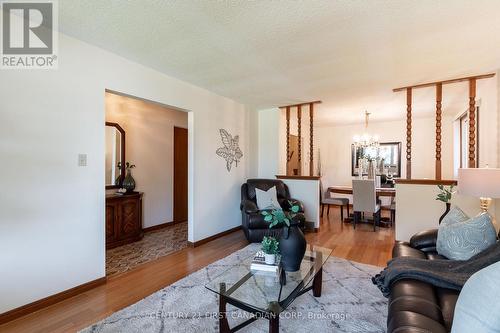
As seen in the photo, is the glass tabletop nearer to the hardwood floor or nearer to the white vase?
the white vase

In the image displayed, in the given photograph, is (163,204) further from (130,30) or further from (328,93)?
(328,93)

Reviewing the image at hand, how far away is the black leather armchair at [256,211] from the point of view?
141 inches

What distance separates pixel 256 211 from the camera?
3711 millimetres

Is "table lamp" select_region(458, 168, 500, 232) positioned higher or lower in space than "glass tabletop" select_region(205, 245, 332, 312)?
higher

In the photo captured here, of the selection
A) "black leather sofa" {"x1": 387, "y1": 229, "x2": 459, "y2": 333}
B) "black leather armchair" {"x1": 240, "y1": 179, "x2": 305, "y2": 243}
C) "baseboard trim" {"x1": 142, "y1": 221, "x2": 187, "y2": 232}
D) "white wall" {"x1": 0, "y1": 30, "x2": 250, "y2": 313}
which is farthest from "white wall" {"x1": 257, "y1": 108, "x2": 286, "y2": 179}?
"black leather sofa" {"x1": 387, "y1": 229, "x2": 459, "y2": 333}

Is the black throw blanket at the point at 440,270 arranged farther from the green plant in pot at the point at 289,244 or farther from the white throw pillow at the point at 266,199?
the white throw pillow at the point at 266,199

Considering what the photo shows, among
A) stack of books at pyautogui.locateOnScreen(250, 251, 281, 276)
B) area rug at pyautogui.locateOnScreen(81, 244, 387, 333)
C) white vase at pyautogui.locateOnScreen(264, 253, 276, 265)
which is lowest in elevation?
area rug at pyautogui.locateOnScreen(81, 244, 387, 333)

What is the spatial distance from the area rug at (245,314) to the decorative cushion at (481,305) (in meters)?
1.21

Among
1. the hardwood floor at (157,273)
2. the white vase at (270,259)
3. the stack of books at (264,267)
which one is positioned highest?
the white vase at (270,259)

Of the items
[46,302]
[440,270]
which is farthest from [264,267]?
[46,302]

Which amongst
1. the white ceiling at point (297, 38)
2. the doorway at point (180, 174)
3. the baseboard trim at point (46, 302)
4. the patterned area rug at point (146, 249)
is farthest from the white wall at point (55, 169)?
the doorway at point (180, 174)

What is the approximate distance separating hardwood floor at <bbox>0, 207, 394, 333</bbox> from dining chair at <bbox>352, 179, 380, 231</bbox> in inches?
15.4

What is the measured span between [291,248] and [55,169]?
219 centimetres

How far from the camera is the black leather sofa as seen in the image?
3.61 ft
